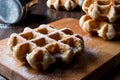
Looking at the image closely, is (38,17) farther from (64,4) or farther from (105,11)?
(105,11)

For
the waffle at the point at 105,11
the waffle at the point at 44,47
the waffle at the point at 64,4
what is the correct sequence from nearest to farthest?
the waffle at the point at 44,47 → the waffle at the point at 105,11 → the waffle at the point at 64,4

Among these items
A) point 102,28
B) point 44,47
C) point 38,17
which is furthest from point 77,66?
point 38,17

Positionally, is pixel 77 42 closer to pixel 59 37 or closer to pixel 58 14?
pixel 59 37

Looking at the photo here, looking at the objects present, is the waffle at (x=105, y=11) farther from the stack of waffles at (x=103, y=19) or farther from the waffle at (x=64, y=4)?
the waffle at (x=64, y=4)

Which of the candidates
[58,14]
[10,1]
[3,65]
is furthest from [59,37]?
[58,14]

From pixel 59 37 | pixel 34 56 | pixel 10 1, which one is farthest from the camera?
pixel 10 1

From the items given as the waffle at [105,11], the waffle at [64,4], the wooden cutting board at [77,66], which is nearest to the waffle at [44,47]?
the wooden cutting board at [77,66]
